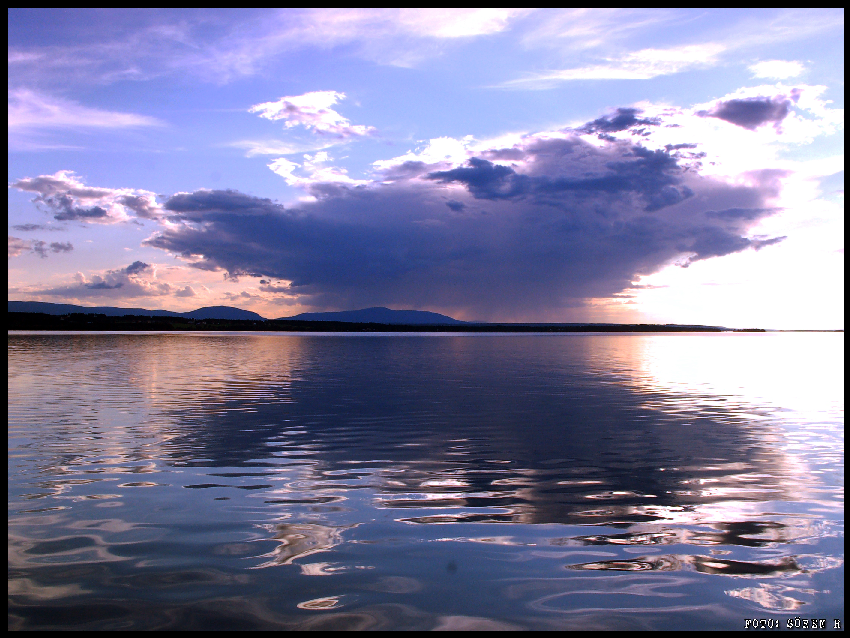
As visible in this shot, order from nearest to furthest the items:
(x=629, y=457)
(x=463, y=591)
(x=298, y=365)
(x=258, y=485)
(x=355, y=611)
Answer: (x=355, y=611) → (x=463, y=591) → (x=258, y=485) → (x=629, y=457) → (x=298, y=365)

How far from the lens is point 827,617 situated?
7676 millimetres

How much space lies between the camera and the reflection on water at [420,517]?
7699 mm

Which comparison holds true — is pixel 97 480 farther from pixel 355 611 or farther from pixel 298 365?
pixel 298 365

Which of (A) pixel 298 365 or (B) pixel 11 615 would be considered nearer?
(B) pixel 11 615

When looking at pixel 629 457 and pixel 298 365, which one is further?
pixel 298 365

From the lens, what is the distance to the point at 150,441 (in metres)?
17.7

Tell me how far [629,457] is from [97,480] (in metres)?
13.5

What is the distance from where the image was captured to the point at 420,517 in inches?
428

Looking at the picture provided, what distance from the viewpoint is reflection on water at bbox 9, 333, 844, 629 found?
7699mm

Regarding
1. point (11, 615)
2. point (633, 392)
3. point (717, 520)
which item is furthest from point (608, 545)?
point (633, 392)

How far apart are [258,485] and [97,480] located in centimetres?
384

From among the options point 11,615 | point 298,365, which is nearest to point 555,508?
point 11,615


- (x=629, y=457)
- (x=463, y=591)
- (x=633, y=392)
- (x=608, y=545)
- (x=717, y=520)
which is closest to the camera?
(x=463, y=591)

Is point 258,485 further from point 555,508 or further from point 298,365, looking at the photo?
point 298,365
